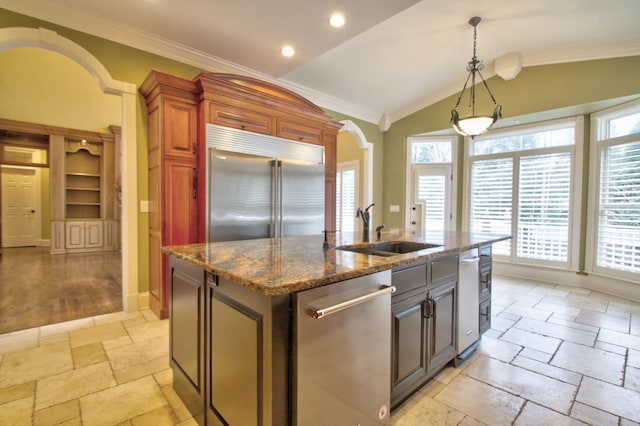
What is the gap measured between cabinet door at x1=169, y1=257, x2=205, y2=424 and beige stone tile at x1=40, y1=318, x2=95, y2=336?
1619mm

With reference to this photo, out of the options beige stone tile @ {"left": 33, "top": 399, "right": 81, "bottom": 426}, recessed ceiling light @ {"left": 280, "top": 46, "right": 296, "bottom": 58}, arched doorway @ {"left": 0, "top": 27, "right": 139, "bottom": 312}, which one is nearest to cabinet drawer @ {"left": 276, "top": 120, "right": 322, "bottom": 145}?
recessed ceiling light @ {"left": 280, "top": 46, "right": 296, "bottom": 58}

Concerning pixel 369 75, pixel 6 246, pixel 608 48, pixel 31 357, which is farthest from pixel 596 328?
pixel 6 246

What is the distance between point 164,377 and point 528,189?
543 centimetres

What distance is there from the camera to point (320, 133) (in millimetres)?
4082

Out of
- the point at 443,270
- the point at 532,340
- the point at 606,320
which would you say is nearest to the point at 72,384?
A: the point at 443,270

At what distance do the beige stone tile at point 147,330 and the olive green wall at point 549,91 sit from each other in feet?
14.7

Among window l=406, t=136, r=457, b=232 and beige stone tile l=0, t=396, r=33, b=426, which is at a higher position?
window l=406, t=136, r=457, b=232

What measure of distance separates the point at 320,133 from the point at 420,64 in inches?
71.3

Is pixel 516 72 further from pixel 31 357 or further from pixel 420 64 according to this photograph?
pixel 31 357

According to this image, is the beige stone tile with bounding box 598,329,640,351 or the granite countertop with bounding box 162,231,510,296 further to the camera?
the beige stone tile with bounding box 598,329,640,351

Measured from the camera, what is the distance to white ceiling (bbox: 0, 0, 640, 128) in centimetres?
265

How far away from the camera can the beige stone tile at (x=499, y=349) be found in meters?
2.36

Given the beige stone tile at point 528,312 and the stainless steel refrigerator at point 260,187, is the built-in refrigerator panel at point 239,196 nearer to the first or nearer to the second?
the stainless steel refrigerator at point 260,187

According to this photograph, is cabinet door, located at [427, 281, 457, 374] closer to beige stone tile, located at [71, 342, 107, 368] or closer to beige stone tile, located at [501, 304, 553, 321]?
beige stone tile, located at [501, 304, 553, 321]
